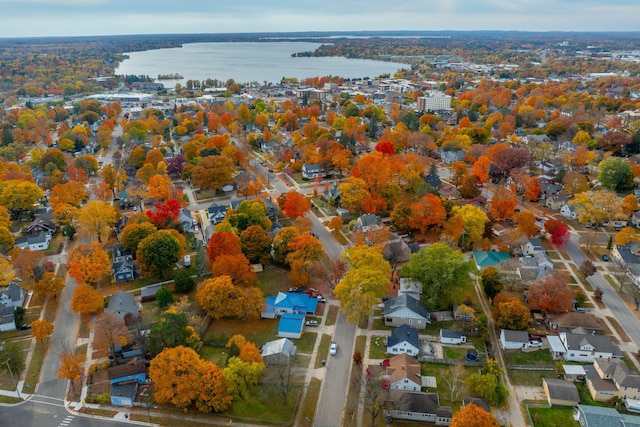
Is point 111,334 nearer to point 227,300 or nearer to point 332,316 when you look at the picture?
point 227,300

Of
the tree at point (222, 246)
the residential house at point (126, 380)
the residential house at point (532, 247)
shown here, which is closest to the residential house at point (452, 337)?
the residential house at point (532, 247)

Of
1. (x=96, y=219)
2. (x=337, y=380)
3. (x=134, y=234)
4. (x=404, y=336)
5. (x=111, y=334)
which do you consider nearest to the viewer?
(x=337, y=380)

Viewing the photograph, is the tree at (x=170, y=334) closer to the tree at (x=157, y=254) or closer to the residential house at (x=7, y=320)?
the tree at (x=157, y=254)

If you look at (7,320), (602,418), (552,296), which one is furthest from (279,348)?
(7,320)

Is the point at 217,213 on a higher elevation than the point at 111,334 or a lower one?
lower

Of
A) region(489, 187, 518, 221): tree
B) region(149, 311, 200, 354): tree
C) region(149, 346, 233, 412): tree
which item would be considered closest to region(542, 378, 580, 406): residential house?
region(149, 346, 233, 412): tree

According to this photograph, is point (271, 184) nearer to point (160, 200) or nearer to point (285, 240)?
point (160, 200)
